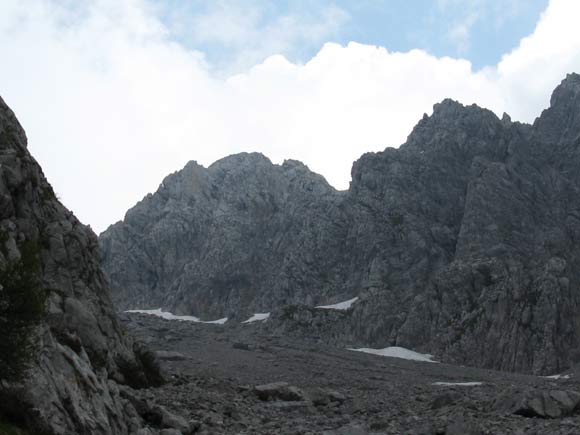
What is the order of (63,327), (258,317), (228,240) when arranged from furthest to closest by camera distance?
(228,240), (258,317), (63,327)

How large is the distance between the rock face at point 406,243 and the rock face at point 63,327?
78140mm

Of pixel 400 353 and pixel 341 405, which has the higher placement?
pixel 400 353

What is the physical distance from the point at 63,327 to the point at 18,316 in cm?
1183

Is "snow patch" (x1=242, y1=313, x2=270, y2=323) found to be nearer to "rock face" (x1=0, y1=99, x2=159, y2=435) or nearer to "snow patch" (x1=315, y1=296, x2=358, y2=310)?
"snow patch" (x1=315, y1=296, x2=358, y2=310)

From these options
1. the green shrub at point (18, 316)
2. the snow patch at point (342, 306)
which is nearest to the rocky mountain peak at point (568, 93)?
the snow patch at point (342, 306)

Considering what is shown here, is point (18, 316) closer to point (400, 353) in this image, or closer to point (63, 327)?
point (63, 327)

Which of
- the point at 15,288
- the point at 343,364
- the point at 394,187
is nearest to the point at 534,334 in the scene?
the point at 343,364

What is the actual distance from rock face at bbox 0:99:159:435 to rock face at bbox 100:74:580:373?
3076 inches

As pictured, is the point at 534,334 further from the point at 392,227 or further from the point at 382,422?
the point at 382,422

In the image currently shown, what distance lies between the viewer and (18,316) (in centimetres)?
1972

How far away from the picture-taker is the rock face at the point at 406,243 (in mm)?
111562

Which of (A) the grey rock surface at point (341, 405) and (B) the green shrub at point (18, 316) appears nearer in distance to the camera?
(B) the green shrub at point (18, 316)

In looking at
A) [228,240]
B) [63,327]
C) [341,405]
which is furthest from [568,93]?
[63,327]

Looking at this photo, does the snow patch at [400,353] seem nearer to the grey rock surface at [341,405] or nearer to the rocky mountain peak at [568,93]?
the grey rock surface at [341,405]
